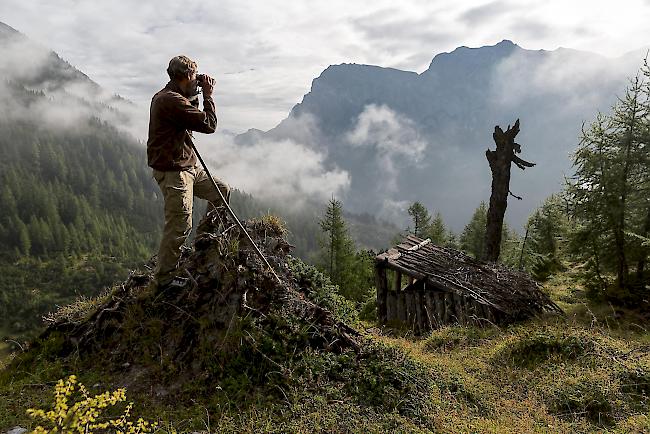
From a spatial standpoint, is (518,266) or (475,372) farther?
(518,266)

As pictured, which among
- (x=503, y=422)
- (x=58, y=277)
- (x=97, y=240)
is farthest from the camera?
(x=97, y=240)

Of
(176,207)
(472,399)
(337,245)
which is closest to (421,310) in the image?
(472,399)

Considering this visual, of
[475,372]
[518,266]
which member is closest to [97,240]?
[518,266]

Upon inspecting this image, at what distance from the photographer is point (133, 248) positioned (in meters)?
161

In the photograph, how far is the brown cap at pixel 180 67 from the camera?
5.81 metres

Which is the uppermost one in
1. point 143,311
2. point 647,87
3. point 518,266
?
point 647,87

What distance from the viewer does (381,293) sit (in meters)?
13.2

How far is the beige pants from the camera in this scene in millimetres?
6113

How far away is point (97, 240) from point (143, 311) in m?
172

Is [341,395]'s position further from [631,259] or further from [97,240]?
[97,240]

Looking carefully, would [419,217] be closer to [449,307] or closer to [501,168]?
[501,168]

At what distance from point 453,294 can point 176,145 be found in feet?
27.5

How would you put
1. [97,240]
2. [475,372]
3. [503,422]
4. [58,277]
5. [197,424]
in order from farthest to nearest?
[97,240], [58,277], [475,372], [503,422], [197,424]

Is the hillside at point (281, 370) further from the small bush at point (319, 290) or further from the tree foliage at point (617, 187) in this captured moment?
the tree foliage at point (617, 187)
